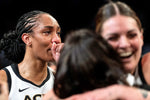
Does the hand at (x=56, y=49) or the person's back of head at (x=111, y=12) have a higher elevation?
the person's back of head at (x=111, y=12)

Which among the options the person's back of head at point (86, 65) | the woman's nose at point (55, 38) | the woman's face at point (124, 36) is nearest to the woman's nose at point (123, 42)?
the woman's face at point (124, 36)

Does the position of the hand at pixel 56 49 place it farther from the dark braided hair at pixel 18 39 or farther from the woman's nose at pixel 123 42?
the woman's nose at pixel 123 42

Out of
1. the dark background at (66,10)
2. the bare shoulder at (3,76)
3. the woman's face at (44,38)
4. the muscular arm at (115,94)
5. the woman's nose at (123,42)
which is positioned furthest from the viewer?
the dark background at (66,10)

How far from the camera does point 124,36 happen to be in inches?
46.0

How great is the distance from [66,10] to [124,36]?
9.38ft

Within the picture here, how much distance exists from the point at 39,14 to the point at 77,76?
136cm

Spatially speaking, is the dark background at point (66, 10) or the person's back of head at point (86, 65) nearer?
the person's back of head at point (86, 65)

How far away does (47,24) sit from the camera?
2.16 meters

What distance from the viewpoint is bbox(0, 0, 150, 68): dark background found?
3.78m

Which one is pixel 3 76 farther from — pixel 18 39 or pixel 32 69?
pixel 18 39

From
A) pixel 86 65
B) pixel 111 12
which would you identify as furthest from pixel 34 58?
pixel 86 65

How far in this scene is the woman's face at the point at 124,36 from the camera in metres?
1.17

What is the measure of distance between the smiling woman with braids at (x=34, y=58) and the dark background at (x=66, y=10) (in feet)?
5.19

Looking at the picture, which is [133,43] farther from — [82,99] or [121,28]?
[82,99]
